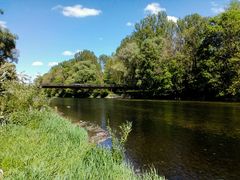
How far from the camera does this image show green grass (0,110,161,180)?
28.0 feet

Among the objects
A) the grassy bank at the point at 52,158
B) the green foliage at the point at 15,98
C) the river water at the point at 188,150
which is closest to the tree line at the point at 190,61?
the green foliage at the point at 15,98

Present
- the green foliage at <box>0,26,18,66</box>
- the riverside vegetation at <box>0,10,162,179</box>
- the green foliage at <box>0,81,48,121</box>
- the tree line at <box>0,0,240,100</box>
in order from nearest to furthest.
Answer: the riverside vegetation at <box>0,10,162,179</box> < the green foliage at <box>0,81,48,121</box> < the green foliage at <box>0,26,18,66</box> < the tree line at <box>0,0,240,100</box>

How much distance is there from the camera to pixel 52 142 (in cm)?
1312

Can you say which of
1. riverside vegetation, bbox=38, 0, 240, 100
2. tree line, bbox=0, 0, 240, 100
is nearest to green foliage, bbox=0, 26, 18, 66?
tree line, bbox=0, 0, 240, 100

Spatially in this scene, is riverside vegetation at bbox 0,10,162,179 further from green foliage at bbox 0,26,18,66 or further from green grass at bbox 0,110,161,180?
green foliage at bbox 0,26,18,66

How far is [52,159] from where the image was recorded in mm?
10602

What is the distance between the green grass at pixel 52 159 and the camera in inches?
336

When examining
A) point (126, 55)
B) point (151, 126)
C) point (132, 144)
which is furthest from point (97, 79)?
point (132, 144)

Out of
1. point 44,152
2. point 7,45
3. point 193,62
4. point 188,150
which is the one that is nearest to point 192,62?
point 193,62

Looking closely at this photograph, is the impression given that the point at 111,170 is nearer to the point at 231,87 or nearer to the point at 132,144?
the point at 132,144

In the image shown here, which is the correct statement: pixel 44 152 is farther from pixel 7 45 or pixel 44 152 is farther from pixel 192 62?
pixel 192 62

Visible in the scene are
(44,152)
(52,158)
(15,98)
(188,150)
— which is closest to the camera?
(52,158)

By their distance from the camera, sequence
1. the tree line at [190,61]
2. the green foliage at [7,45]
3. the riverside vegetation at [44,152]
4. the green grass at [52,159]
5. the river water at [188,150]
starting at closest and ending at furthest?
1. the green grass at [52,159]
2. the riverside vegetation at [44,152]
3. the river water at [188,150]
4. the green foliage at [7,45]
5. the tree line at [190,61]

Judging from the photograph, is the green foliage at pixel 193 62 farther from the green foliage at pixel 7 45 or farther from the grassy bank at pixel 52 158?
the grassy bank at pixel 52 158
